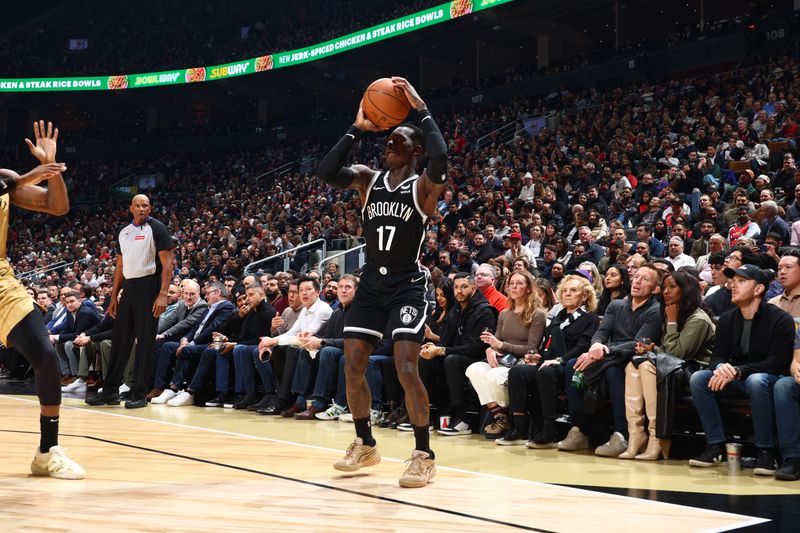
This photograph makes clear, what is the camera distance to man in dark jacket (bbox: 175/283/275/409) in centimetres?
797

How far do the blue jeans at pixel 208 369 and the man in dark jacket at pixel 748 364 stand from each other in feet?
15.5

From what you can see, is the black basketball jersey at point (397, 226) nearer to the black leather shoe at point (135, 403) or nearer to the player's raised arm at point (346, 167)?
the player's raised arm at point (346, 167)

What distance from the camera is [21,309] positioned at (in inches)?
154

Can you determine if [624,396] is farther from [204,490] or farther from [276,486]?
[204,490]

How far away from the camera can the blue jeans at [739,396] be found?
4613 mm

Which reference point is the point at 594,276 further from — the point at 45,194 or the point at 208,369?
the point at 45,194

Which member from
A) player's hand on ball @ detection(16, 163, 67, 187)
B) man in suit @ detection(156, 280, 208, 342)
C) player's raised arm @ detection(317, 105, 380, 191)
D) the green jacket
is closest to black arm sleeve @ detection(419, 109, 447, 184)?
player's raised arm @ detection(317, 105, 380, 191)

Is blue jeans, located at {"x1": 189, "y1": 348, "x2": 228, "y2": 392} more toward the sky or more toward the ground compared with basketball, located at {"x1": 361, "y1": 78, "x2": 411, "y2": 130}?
more toward the ground

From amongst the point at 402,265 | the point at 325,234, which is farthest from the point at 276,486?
the point at 325,234

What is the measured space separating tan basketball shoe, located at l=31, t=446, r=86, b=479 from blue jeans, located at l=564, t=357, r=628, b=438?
126 inches

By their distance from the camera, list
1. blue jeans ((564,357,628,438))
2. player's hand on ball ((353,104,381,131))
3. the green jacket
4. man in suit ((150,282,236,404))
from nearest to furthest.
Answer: player's hand on ball ((353,104,381,131)) → the green jacket → blue jeans ((564,357,628,438)) → man in suit ((150,282,236,404))

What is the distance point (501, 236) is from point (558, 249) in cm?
178

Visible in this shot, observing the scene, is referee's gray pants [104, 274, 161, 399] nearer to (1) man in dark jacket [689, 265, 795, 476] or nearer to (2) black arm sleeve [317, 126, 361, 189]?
(2) black arm sleeve [317, 126, 361, 189]

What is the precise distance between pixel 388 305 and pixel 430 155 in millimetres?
799
